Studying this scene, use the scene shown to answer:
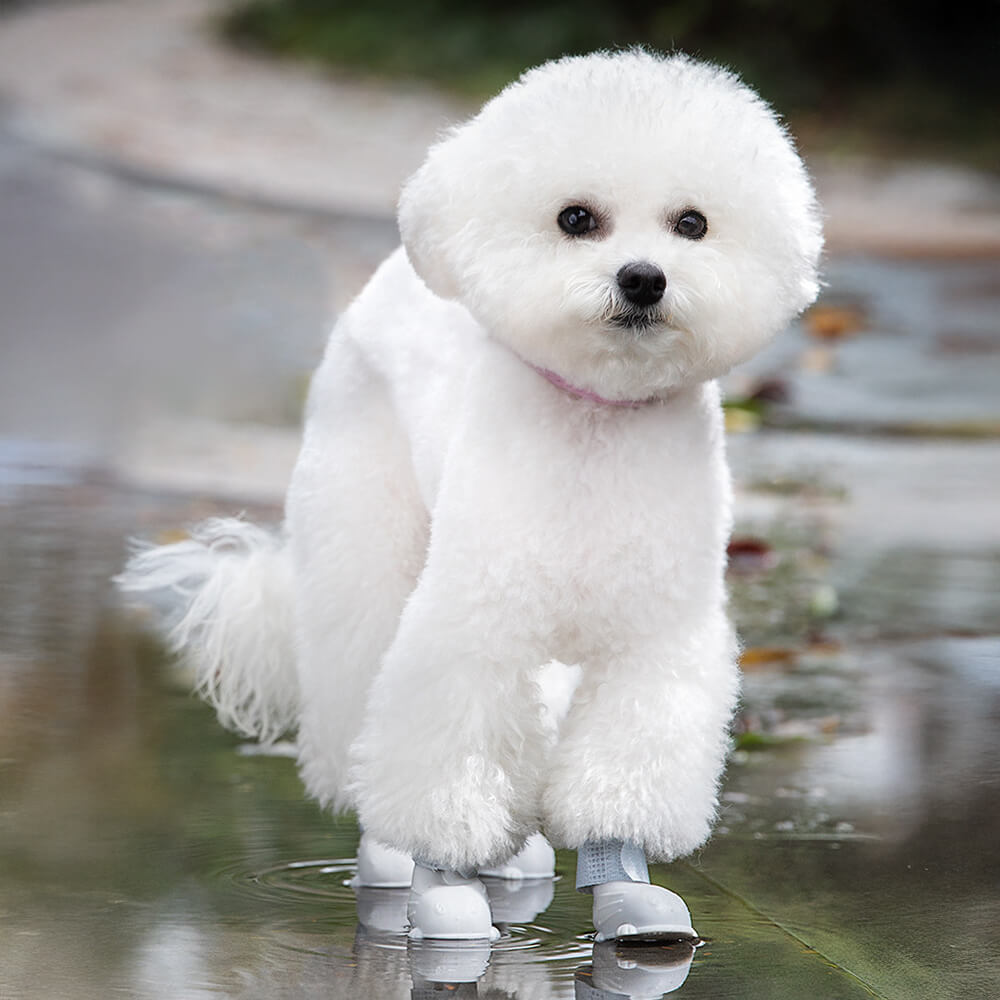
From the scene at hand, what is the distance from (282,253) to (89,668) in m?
5.68

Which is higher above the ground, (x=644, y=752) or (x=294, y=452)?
(x=644, y=752)

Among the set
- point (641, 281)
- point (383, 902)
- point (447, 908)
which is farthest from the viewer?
point (383, 902)

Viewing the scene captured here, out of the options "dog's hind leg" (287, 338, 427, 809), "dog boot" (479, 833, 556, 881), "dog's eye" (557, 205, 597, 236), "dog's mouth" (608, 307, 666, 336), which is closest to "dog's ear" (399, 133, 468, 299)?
"dog's eye" (557, 205, 597, 236)

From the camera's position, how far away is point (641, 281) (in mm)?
2576

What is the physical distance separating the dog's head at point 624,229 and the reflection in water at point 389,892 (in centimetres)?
85

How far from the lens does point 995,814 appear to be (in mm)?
3590

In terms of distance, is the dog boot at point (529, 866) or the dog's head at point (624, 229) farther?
the dog boot at point (529, 866)

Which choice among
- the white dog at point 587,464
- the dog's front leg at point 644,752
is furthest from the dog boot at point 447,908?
the dog's front leg at point 644,752

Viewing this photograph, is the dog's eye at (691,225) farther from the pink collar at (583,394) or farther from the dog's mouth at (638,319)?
the pink collar at (583,394)

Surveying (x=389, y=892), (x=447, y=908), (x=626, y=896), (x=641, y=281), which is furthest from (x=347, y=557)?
(x=641, y=281)

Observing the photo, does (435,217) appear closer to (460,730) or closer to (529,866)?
(460,730)

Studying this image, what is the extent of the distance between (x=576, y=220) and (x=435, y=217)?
8.1 inches

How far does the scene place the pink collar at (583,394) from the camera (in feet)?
9.07

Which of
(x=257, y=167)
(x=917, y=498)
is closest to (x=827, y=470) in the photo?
(x=917, y=498)
